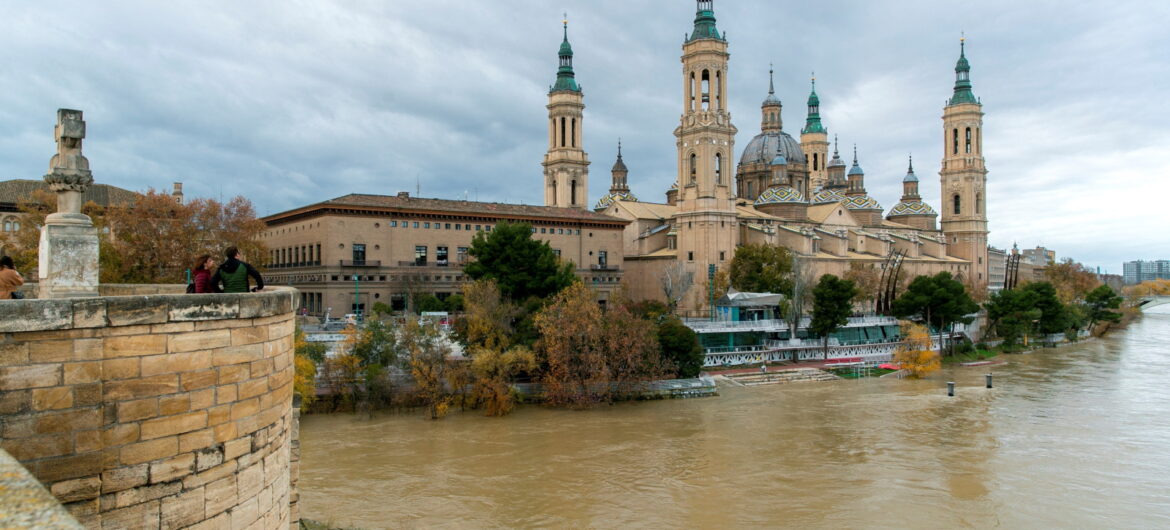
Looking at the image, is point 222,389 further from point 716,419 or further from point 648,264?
point 648,264

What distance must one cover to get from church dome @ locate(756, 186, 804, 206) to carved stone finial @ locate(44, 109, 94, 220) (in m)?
68.0

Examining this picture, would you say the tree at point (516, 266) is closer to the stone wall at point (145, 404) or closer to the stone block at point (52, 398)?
the stone wall at point (145, 404)

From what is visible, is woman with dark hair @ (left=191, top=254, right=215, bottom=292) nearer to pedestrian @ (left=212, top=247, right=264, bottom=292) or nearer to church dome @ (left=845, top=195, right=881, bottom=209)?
pedestrian @ (left=212, top=247, right=264, bottom=292)

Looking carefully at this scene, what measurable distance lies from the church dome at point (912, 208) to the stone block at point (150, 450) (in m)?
89.3

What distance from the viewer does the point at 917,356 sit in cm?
4116

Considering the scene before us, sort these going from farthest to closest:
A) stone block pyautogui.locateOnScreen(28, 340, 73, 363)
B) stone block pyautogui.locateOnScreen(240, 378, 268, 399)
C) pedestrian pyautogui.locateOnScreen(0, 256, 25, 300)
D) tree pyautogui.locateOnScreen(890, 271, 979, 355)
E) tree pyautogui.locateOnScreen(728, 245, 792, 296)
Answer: tree pyautogui.locateOnScreen(728, 245, 792, 296), tree pyautogui.locateOnScreen(890, 271, 979, 355), pedestrian pyautogui.locateOnScreen(0, 256, 25, 300), stone block pyautogui.locateOnScreen(240, 378, 268, 399), stone block pyautogui.locateOnScreen(28, 340, 73, 363)

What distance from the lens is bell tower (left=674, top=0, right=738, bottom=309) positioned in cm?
5872

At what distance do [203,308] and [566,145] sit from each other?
6437 centimetres

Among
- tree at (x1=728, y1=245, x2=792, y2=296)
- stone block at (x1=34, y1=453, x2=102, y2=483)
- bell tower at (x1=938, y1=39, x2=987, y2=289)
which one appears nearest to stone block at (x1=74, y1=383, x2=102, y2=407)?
stone block at (x1=34, y1=453, x2=102, y2=483)

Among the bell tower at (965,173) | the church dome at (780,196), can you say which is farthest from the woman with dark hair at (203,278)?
the bell tower at (965,173)

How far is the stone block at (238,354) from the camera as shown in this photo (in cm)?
656

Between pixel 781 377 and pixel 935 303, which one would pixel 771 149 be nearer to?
pixel 935 303

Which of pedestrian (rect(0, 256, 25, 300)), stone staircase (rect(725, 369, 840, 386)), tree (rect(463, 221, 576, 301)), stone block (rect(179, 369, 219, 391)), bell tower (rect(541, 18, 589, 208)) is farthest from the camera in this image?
bell tower (rect(541, 18, 589, 208))

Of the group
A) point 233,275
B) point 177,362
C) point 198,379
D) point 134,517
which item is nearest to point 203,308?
point 177,362
